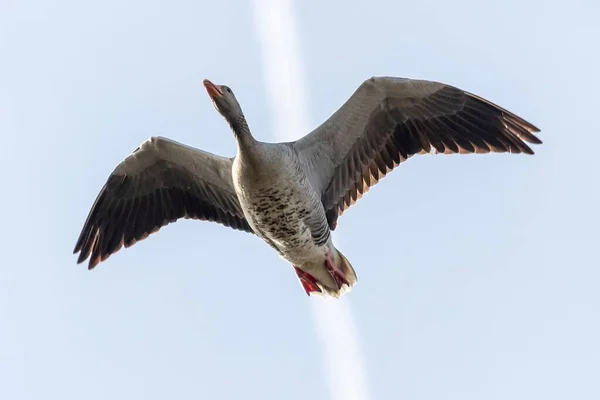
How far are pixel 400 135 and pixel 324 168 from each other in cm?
121

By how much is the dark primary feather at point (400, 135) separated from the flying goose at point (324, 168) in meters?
0.01

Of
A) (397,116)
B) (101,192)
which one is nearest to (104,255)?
(101,192)

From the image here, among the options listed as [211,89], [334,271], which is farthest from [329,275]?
[211,89]

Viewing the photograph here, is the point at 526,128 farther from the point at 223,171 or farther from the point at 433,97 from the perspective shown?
the point at 223,171

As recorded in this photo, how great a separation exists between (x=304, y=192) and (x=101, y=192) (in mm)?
3448

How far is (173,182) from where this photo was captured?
563 inches

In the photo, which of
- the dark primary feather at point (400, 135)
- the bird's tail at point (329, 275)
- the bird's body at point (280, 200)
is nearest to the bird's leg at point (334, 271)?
the bird's tail at point (329, 275)

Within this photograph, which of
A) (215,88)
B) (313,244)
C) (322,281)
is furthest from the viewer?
(322,281)

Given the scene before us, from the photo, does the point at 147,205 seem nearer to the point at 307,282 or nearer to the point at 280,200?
the point at 307,282

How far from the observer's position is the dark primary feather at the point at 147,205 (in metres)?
14.2

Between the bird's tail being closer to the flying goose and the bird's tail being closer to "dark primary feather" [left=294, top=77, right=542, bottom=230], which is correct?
the flying goose

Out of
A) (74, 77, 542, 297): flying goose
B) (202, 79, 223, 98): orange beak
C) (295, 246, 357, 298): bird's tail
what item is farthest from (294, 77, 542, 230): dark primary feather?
(202, 79, 223, 98): orange beak

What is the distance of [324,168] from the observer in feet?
45.7

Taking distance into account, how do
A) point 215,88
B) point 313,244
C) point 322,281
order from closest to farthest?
point 215,88 → point 313,244 → point 322,281
